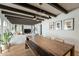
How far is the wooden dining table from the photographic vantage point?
5.38 ft

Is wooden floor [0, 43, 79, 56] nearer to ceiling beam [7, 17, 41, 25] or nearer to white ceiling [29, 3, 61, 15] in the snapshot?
ceiling beam [7, 17, 41, 25]

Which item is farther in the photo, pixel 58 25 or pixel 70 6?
pixel 58 25

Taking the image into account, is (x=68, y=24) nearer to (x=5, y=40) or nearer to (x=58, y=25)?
(x=58, y=25)

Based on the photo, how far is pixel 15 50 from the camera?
175cm

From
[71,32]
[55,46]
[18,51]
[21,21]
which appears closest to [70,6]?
[71,32]

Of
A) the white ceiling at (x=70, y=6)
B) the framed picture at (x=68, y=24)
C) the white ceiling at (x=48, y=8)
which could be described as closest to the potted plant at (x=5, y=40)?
the white ceiling at (x=48, y=8)

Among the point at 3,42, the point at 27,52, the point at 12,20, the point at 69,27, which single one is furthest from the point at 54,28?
the point at 3,42

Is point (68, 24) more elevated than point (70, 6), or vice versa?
point (70, 6)

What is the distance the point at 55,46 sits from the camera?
A: 1785mm

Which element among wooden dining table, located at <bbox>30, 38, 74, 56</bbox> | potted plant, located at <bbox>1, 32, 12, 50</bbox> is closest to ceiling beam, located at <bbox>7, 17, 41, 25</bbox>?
potted plant, located at <bbox>1, 32, 12, 50</bbox>

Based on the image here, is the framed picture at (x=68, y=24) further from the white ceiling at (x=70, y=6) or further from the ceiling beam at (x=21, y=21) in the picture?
the ceiling beam at (x=21, y=21)

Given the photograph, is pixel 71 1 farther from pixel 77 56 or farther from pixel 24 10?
pixel 77 56

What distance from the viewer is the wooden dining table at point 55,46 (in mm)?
1640

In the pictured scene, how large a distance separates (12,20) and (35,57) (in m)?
0.85
